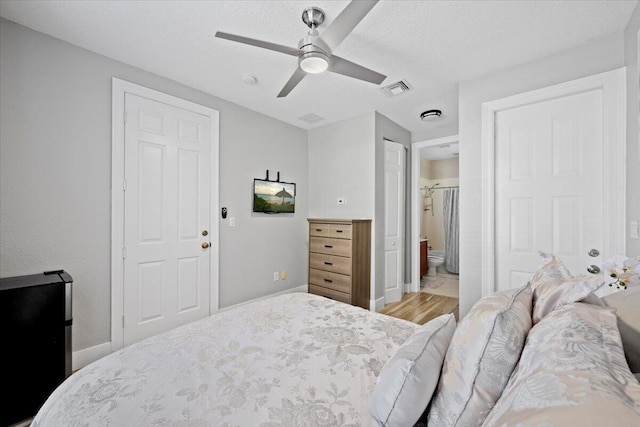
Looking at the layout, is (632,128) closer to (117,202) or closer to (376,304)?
(376,304)

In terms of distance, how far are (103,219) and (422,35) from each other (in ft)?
10.0

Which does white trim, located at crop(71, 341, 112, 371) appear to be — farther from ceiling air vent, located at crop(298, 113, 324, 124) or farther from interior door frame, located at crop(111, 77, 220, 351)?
ceiling air vent, located at crop(298, 113, 324, 124)

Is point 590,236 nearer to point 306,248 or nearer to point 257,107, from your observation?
point 306,248

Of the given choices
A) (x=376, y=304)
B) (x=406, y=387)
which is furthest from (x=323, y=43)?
(x=376, y=304)

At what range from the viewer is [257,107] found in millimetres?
3410

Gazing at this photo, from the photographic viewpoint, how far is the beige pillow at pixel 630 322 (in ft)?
2.21

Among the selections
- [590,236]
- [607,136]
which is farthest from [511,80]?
[590,236]

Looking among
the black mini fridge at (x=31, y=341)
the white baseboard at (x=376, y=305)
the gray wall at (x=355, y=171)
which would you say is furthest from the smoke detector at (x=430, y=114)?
the black mini fridge at (x=31, y=341)

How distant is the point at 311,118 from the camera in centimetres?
378

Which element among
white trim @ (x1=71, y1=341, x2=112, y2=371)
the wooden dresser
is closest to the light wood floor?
the wooden dresser

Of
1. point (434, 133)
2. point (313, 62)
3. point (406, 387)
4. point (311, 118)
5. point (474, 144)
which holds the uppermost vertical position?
point (311, 118)

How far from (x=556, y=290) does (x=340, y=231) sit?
261 cm

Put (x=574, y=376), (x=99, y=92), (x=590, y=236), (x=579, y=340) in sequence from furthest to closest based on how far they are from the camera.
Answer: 1. (x=99, y=92)
2. (x=590, y=236)
3. (x=579, y=340)
4. (x=574, y=376)

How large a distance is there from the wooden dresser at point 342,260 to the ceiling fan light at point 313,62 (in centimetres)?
185
